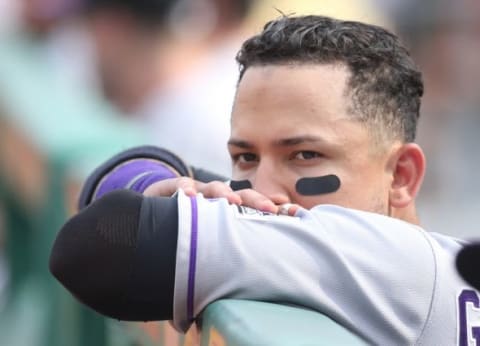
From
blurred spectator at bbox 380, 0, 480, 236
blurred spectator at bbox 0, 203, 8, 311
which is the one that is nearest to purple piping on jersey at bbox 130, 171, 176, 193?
blurred spectator at bbox 0, 203, 8, 311

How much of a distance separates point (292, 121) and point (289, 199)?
0.13 metres

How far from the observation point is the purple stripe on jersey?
8.00 feet

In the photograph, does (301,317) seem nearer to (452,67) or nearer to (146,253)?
(146,253)

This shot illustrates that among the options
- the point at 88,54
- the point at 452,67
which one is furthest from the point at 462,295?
the point at 452,67

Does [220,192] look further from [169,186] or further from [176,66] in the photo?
[176,66]

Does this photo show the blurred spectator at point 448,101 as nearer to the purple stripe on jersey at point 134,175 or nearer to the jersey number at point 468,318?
the purple stripe on jersey at point 134,175

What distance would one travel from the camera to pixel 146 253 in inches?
67.7

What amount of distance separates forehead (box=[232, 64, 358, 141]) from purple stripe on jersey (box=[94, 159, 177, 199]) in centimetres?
25

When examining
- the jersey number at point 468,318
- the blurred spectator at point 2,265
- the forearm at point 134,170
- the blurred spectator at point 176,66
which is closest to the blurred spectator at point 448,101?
the blurred spectator at point 176,66

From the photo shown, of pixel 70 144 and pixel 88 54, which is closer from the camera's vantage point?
pixel 70 144

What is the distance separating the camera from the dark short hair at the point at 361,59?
2.25m

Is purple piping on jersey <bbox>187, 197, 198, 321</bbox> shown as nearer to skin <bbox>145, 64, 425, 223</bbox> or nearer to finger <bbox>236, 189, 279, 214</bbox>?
finger <bbox>236, 189, 279, 214</bbox>

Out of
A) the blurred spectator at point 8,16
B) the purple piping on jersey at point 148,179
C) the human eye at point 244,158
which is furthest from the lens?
the blurred spectator at point 8,16

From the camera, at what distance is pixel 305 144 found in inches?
83.8
